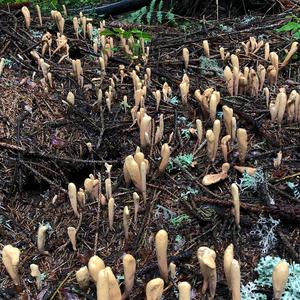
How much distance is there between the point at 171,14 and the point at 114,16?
3.16 ft

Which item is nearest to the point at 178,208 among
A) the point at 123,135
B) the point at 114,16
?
the point at 123,135

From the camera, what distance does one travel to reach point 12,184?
315 cm

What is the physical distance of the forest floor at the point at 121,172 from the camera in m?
2.51

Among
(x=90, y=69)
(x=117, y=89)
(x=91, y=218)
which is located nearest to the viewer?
(x=91, y=218)

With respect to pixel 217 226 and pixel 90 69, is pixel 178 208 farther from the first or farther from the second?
pixel 90 69

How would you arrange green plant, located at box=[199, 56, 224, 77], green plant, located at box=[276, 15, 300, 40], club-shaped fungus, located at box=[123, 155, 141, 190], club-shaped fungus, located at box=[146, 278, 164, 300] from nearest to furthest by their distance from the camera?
club-shaped fungus, located at box=[146, 278, 164, 300] < club-shaped fungus, located at box=[123, 155, 141, 190] < green plant, located at box=[199, 56, 224, 77] < green plant, located at box=[276, 15, 300, 40]

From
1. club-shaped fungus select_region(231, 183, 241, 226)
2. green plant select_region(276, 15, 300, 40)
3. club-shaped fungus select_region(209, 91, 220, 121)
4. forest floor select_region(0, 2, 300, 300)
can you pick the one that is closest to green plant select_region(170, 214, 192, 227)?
forest floor select_region(0, 2, 300, 300)

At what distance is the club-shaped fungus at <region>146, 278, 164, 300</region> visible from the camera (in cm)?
196

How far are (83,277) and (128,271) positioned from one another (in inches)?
10.5

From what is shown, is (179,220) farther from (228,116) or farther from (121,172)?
(228,116)

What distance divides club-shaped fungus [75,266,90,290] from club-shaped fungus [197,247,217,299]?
0.58 m

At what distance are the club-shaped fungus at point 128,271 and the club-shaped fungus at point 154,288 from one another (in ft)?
0.50

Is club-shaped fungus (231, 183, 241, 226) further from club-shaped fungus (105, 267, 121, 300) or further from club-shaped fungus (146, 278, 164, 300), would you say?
club-shaped fungus (105, 267, 121, 300)

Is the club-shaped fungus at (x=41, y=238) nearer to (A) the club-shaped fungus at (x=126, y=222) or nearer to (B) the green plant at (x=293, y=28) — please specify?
(A) the club-shaped fungus at (x=126, y=222)
